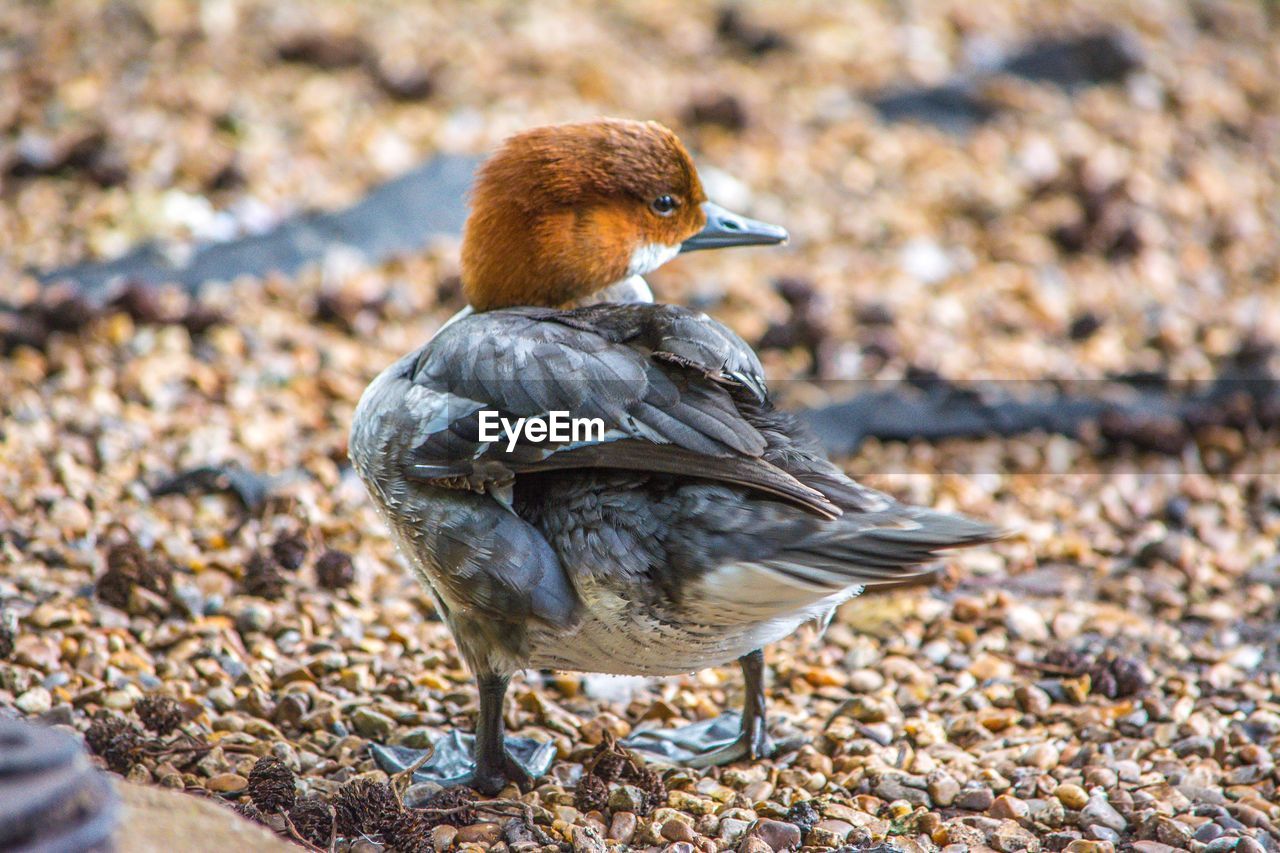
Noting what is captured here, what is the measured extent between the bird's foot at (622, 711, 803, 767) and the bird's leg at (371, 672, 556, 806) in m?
0.29

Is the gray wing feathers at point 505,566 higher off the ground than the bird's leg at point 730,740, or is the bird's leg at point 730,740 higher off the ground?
the gray wing feathers at point 505,566

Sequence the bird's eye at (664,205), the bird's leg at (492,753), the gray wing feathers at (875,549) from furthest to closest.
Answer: the bird's eye at (664,205), the bird's leg at (492,753), the gray wing feathers at (875,549)

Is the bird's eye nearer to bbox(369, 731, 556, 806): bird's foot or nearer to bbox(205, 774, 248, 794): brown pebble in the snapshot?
bbox(369, 731, 556, 806): bird's foot

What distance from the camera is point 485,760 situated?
11.3ft

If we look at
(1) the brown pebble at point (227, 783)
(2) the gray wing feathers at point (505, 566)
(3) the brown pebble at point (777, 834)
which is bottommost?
(3) the brown pebble at point (777, 834)

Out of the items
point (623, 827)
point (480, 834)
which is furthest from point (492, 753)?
point (623, 827)

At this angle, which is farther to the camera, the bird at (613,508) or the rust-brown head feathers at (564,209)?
the rust-brown head feathers at (564,209)

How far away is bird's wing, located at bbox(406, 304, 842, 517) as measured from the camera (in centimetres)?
299

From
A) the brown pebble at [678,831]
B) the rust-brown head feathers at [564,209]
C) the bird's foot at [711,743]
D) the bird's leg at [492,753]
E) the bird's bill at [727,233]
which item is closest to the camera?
the brown pebble at [678,831]

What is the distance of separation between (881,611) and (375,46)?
5087mm

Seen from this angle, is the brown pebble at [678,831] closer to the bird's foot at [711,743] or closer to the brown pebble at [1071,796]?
the bird's foot at [711,743]

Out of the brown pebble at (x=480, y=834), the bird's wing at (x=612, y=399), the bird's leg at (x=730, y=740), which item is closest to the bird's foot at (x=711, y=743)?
the bird's leg at (x=730, y=740)

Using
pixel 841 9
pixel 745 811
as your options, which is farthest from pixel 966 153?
pixel 745 811

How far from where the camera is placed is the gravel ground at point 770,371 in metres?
3.49
